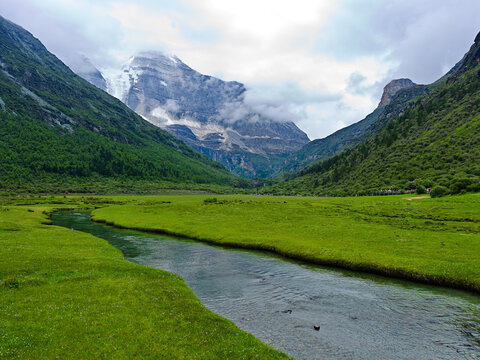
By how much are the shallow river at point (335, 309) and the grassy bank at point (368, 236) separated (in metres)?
2.50

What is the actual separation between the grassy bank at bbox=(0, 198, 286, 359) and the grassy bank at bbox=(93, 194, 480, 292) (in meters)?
23.5

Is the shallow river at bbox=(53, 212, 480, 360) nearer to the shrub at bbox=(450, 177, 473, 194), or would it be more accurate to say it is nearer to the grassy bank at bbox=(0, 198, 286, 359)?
the grassy bank at bbox=(0, 198, 286, 359)

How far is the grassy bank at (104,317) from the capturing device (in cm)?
1468

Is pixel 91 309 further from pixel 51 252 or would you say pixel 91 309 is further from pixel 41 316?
pixel 51 252

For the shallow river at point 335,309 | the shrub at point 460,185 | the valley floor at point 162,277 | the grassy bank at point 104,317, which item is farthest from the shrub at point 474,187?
the grassy bank at point 104,317

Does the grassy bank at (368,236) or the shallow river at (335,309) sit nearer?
the shallow river at (335,309)

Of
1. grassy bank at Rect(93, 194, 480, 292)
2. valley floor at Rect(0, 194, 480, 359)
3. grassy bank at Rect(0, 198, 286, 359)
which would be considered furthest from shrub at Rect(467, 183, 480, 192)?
grassy bank at Rect(0, 198, 286, 359)

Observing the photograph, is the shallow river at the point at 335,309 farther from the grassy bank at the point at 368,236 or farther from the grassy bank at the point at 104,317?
the grassy bank at the point at 104,317

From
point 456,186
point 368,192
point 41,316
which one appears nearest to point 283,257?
point 41,316

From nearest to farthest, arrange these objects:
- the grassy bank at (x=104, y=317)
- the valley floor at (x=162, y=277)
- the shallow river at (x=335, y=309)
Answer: the grassy bank at (x=104, y=317), the valley floor at (x=162, y=277), the shallow river at (x=335, y=309)

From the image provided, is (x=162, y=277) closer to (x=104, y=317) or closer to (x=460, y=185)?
(x=104, y=317)

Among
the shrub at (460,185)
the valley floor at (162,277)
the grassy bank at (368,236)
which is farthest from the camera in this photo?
the shrub at (460,185)

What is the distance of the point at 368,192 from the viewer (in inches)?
6767

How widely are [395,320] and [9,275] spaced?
34334mm
